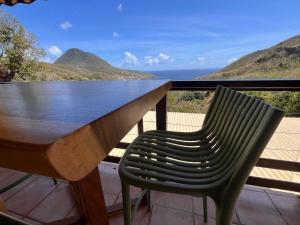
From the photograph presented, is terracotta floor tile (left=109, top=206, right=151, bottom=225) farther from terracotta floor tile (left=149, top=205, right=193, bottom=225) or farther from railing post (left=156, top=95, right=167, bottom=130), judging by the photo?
railing post (left=156, top=95, right=167, bottom=130)

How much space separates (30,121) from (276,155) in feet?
9.98

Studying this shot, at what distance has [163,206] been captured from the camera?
1.67m

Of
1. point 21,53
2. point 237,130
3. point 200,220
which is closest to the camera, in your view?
point 237,130

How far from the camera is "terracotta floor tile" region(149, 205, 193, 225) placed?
1511 millimetres

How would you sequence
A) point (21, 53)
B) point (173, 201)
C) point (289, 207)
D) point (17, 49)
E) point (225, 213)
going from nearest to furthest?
point (225, 213)
point (289, 207)
point (173, 201)
point (17, 49)
point (21, 53)

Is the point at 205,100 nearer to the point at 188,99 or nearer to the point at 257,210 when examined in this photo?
the point at 188,99

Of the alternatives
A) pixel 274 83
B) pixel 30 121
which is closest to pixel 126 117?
pixel 30 121

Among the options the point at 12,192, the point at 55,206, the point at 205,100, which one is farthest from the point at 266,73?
the point at 12,192

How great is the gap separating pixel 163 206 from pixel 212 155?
817 millimetres

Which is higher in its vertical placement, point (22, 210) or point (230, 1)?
point (230, 1)

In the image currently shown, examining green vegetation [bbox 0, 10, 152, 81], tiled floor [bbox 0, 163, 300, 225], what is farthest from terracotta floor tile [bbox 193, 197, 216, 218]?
green vegetation [bbox 0, 10, 152, 81]

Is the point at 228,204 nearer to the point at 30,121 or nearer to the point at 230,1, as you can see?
the point at 30,121

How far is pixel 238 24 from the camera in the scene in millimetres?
30391

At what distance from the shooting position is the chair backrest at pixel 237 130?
66 centimetres
